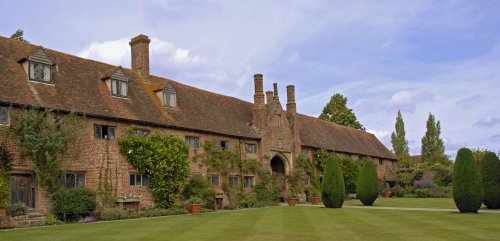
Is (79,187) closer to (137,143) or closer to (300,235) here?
(137,143)

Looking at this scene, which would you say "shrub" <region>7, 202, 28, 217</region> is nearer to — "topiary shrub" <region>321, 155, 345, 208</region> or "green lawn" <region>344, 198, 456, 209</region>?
"topiary shrub" <region>321, 155, 345, 208</region>

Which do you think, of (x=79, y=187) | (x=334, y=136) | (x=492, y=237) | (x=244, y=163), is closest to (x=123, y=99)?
(x=79, y=187)

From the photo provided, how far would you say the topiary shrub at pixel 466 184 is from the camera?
72.6 feet

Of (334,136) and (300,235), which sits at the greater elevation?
(334,136)

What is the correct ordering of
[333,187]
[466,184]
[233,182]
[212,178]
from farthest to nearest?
[233,182] → [212,178] → [333,187] → [466,184]

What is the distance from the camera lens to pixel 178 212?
25.8m

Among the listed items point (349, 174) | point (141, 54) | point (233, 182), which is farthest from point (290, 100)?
point (141, 54)

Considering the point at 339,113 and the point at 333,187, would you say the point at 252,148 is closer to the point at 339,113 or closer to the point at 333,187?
the point at 333,187

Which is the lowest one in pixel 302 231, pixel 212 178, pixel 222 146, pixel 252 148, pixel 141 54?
pixel 302 231

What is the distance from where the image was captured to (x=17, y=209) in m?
19.6

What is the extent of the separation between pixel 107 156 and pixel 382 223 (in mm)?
13691

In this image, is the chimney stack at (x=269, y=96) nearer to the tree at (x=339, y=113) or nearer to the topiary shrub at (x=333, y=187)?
the topiary shrub at (x=333, y=187)

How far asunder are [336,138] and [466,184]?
24.7 metres

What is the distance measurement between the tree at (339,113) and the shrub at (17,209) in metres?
44.9
